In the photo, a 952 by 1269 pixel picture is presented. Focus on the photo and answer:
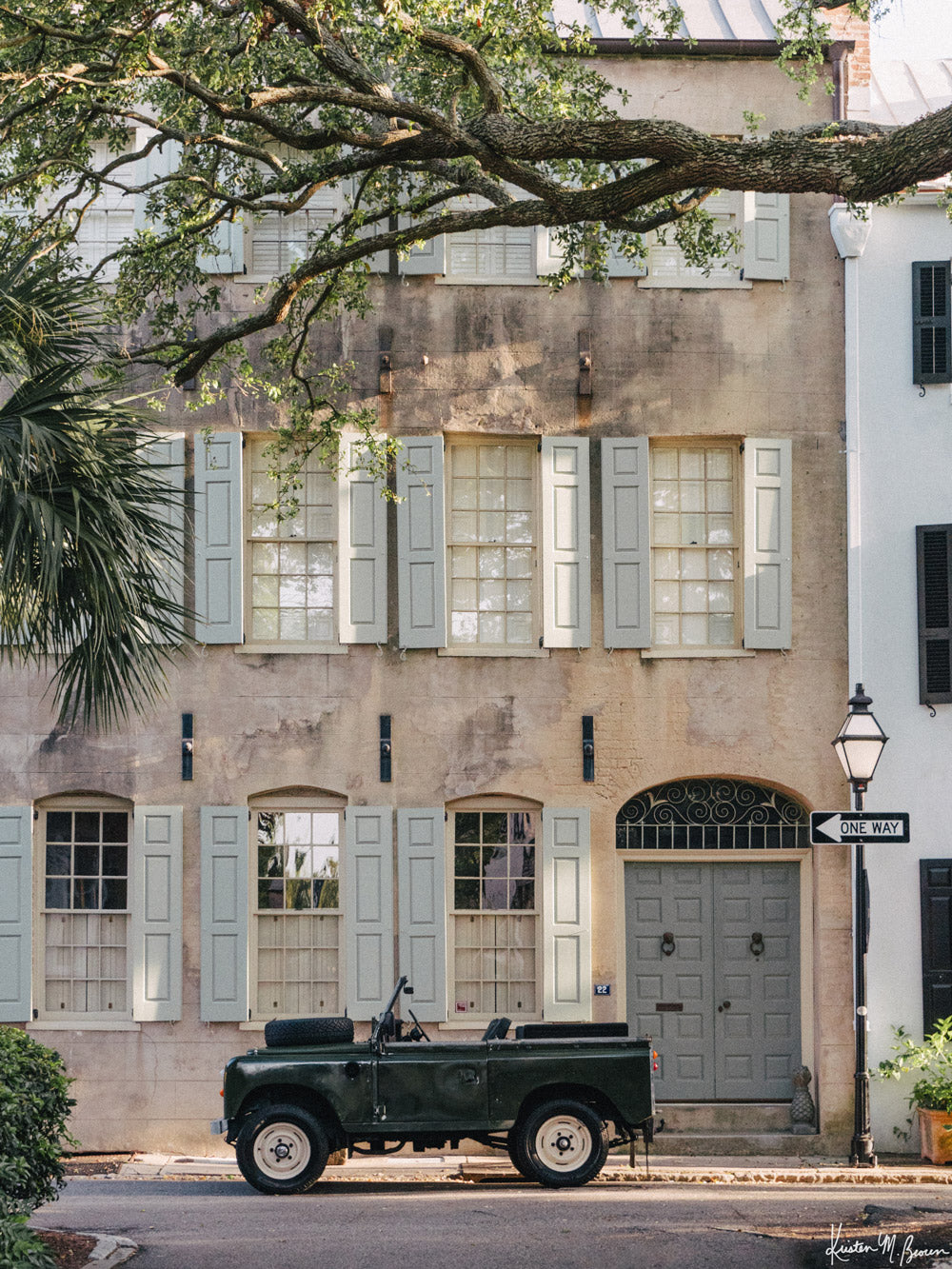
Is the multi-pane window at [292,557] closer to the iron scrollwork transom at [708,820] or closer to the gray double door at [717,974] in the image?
the iron scrollwork transom at [708,820]

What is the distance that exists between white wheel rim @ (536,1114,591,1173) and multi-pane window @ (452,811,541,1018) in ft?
10.3

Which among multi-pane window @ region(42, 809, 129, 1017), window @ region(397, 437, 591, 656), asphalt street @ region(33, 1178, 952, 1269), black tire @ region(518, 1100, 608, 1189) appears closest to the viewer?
asphalt street @ region(33, 1178, 952, 1269)

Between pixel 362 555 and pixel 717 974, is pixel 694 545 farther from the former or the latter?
pixel 717 974

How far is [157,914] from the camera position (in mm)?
14633

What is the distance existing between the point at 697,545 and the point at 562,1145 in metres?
6.26

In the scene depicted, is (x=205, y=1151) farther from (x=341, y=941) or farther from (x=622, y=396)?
(x=622, y=396)

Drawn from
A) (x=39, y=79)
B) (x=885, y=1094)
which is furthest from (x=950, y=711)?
(x=39, y=79)

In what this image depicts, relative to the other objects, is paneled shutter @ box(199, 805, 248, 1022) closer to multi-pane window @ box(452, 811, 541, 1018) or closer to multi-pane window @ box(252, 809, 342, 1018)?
multi-pane window @ box(252, 809, 342, 1018)

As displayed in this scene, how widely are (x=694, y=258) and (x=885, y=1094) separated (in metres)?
7.95

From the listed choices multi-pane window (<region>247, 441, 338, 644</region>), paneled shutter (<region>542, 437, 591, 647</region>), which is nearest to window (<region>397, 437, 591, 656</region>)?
paneled shutter (<region>542, 437, 591, 647</region>)

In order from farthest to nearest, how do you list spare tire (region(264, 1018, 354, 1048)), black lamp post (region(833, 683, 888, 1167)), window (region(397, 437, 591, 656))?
window (region(397, 437, 591, 656))
black lamp post (region(833, 683, 888, 1167))
spare tire (region(264, 1018, 354, 1048))

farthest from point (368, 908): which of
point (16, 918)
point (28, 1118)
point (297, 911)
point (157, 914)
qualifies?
point (28, 1118)

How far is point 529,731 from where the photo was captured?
14.9 meters

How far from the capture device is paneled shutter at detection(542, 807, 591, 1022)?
47.9 feet
